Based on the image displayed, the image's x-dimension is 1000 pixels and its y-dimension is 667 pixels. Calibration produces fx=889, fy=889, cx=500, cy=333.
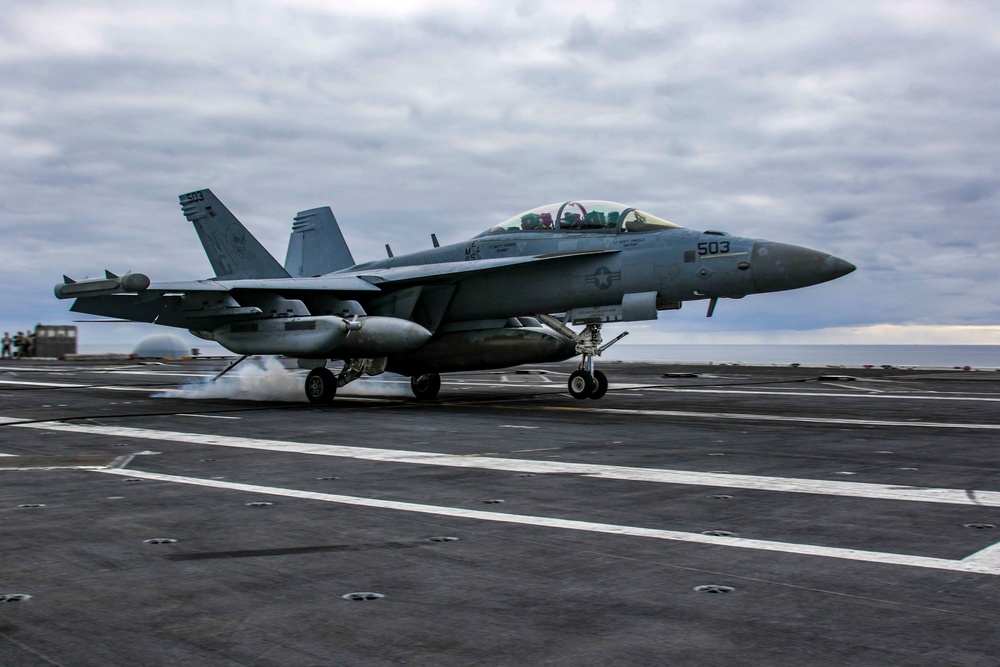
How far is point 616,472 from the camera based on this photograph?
774 cm

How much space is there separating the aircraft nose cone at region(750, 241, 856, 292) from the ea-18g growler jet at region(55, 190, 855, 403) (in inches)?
0.7

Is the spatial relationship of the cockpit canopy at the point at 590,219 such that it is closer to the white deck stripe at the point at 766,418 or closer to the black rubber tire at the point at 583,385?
the black rubber tire at the point at 583,385

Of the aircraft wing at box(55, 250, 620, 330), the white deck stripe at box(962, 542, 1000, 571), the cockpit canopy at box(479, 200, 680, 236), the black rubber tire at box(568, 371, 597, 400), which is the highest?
the cockpit canopy at box(479, 200, 680, 236)

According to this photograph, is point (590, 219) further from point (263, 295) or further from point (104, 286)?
point (104, 286)

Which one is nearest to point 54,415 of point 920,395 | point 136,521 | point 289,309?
point 289,309

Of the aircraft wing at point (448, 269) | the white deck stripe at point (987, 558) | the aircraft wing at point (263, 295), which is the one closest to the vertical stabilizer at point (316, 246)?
the aircraft wing at point (448, 269)

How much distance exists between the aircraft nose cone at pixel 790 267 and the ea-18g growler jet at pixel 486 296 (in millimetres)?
18

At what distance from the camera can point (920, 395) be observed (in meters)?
19.4

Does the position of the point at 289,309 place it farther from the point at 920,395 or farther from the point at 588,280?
the point at 920,395

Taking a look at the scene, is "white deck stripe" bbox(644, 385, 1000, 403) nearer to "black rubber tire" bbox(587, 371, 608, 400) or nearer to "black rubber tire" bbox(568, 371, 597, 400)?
"black rubber tire" bbox(587, 371, 608, 400)

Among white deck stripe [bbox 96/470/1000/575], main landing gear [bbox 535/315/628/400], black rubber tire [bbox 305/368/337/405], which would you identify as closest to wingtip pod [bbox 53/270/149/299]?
black rubber tire [bbox 305/368/337/405]

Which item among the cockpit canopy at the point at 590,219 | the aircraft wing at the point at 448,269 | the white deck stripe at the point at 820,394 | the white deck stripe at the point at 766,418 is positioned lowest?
the white deck stripe at the point at 766,418

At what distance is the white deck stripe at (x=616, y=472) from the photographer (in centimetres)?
648

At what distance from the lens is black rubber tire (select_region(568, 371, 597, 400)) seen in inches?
656
